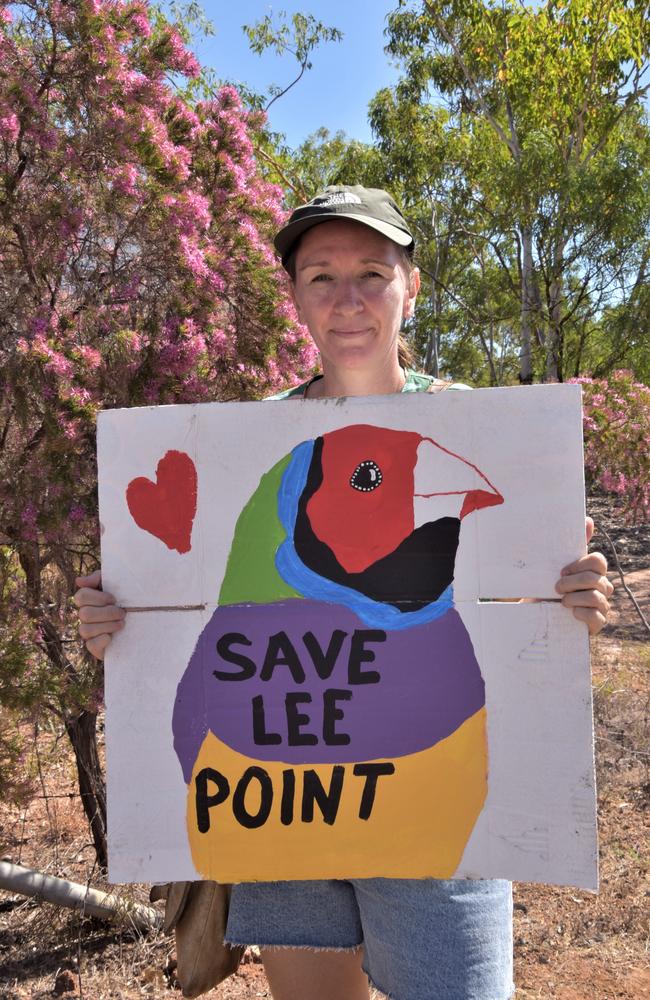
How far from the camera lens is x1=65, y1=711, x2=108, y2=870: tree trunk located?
10.2 feet

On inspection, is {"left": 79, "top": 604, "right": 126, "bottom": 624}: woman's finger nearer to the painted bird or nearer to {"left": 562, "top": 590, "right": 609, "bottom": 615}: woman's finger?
the painted bird

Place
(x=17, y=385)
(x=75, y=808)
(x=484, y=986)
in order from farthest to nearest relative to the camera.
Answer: (x=75, y=808) → (x=17, y=385) → (x=484, y=986)

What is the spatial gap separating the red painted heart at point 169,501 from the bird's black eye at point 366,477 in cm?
32

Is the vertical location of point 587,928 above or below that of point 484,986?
below

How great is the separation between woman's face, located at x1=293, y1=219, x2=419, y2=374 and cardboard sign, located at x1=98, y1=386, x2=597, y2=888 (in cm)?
17

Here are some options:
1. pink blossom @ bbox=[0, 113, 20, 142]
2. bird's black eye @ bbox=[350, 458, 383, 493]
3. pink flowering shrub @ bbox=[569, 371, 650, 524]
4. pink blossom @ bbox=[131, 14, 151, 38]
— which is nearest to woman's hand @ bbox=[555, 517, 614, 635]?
bird's black eye @ bbox=[350, 458, 383, 493]

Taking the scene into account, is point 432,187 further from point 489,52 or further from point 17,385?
point 17,385

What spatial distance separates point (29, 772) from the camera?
2.93 meters

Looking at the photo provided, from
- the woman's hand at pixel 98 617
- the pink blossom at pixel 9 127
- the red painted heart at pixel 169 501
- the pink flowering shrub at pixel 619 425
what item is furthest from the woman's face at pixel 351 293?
the pink flowering shrub at pixel 619 425

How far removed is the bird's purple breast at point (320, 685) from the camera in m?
1.59

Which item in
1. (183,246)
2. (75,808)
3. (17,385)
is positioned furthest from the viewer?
(75,808)

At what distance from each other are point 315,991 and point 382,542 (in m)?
0.92

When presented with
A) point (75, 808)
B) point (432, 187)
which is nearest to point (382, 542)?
point (75, 808)

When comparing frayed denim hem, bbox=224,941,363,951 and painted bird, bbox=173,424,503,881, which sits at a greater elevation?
painted bird, bbox=173,424,503,881
